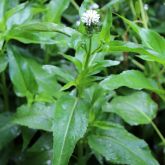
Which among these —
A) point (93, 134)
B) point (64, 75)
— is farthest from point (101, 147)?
point (64, 75)

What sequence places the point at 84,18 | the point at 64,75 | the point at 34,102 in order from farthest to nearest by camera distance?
1. the point at 34,102
2. the point at 64,75
3. the point at 84,18

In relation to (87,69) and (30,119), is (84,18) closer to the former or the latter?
(87,69)

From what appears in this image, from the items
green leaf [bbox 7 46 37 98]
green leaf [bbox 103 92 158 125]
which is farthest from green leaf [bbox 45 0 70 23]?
green leaf [bbox 103 92 158 125]

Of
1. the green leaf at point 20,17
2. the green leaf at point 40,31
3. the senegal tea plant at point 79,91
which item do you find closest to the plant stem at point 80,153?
the senegal tea plant at point 79,91

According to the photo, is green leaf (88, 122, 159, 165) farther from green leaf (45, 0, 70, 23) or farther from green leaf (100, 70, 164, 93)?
green leaf (45, 0, 70, 23)

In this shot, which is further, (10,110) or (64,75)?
(10,110)

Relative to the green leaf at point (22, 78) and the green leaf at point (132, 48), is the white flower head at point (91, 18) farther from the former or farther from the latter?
the green leaf at point (22, 78)
